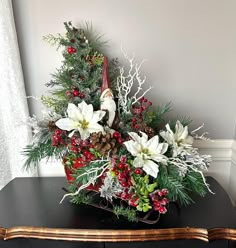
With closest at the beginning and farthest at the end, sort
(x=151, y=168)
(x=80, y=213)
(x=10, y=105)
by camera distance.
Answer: (x=151, y=168) < (x=80, y=213) < (x=10, y=105)

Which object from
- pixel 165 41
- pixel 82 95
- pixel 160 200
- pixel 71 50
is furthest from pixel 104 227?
pixel 165 41

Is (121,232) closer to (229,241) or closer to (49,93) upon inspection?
(229,241)

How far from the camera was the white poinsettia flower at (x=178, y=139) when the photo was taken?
0.83 m

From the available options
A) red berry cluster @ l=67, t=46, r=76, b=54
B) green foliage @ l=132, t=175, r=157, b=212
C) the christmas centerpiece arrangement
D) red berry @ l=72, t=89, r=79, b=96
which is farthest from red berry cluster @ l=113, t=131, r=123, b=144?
red berry cluster @ l=67, t=46, r=76, b=54

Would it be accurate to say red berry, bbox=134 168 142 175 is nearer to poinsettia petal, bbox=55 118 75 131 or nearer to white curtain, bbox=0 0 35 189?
poinsettia petal, bbox=55 118 75 131

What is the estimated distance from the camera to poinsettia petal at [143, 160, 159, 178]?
747mm

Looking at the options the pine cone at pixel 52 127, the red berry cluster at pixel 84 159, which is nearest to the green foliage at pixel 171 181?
the red berry cluster at pixel 84 159

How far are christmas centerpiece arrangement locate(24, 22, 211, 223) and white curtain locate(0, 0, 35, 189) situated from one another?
0.17 metres

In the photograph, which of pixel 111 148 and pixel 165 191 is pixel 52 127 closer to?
→ pixel 111 148

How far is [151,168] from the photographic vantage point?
750 millimetres

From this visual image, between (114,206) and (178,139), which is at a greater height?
(178,139)

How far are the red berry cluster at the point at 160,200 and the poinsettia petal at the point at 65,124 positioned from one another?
11.9 inches

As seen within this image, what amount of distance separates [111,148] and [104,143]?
0.08ft

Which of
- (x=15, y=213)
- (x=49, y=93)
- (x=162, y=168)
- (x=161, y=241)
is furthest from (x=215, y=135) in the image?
(x=15, y=213)
